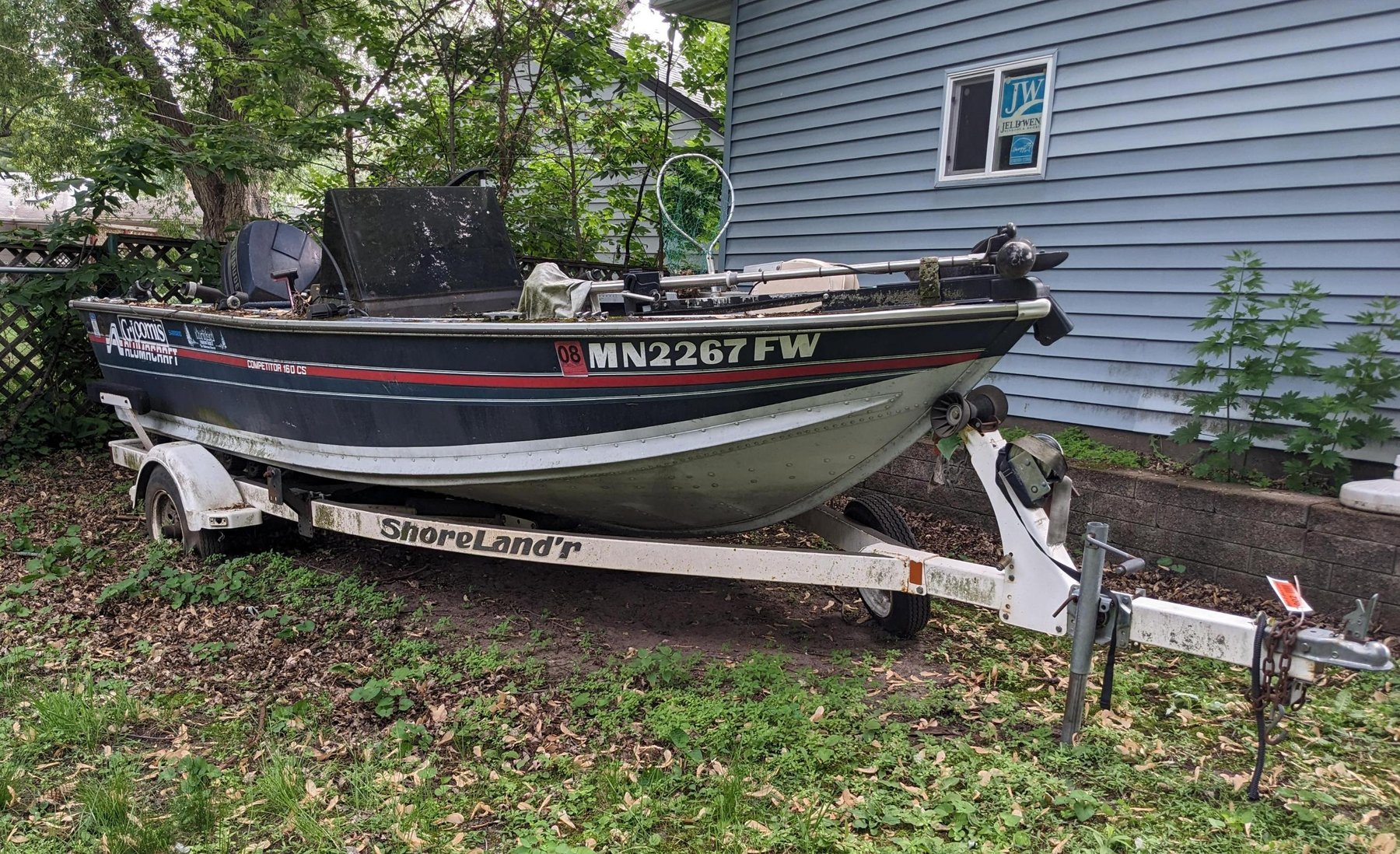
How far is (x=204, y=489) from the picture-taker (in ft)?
15.6

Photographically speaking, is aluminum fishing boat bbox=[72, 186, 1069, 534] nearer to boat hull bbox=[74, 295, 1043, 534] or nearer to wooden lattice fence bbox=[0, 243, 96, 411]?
boat hull bbox=[74, 295, 1043, 534]

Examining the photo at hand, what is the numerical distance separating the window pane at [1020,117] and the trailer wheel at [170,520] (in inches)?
220

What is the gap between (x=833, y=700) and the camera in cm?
334

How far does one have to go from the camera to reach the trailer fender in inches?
183

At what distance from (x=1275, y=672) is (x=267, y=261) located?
5641 mm

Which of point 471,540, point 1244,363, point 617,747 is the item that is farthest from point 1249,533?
point 471,540

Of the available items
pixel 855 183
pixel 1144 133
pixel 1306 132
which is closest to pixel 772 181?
pixel 855 183

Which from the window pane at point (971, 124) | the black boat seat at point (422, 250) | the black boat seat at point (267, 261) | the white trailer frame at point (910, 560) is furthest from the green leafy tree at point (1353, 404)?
the black boat seat at point (267, 261)

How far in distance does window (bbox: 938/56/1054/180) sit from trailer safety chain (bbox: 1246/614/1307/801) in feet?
14.1

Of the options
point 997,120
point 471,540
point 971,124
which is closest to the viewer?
point 471,540

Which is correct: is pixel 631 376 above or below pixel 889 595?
above

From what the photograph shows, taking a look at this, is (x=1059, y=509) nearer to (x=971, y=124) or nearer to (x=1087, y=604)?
(x=1087, y=604)

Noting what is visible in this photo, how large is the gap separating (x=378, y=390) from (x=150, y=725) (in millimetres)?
1641

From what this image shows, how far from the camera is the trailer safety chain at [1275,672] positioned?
7.95 feet
